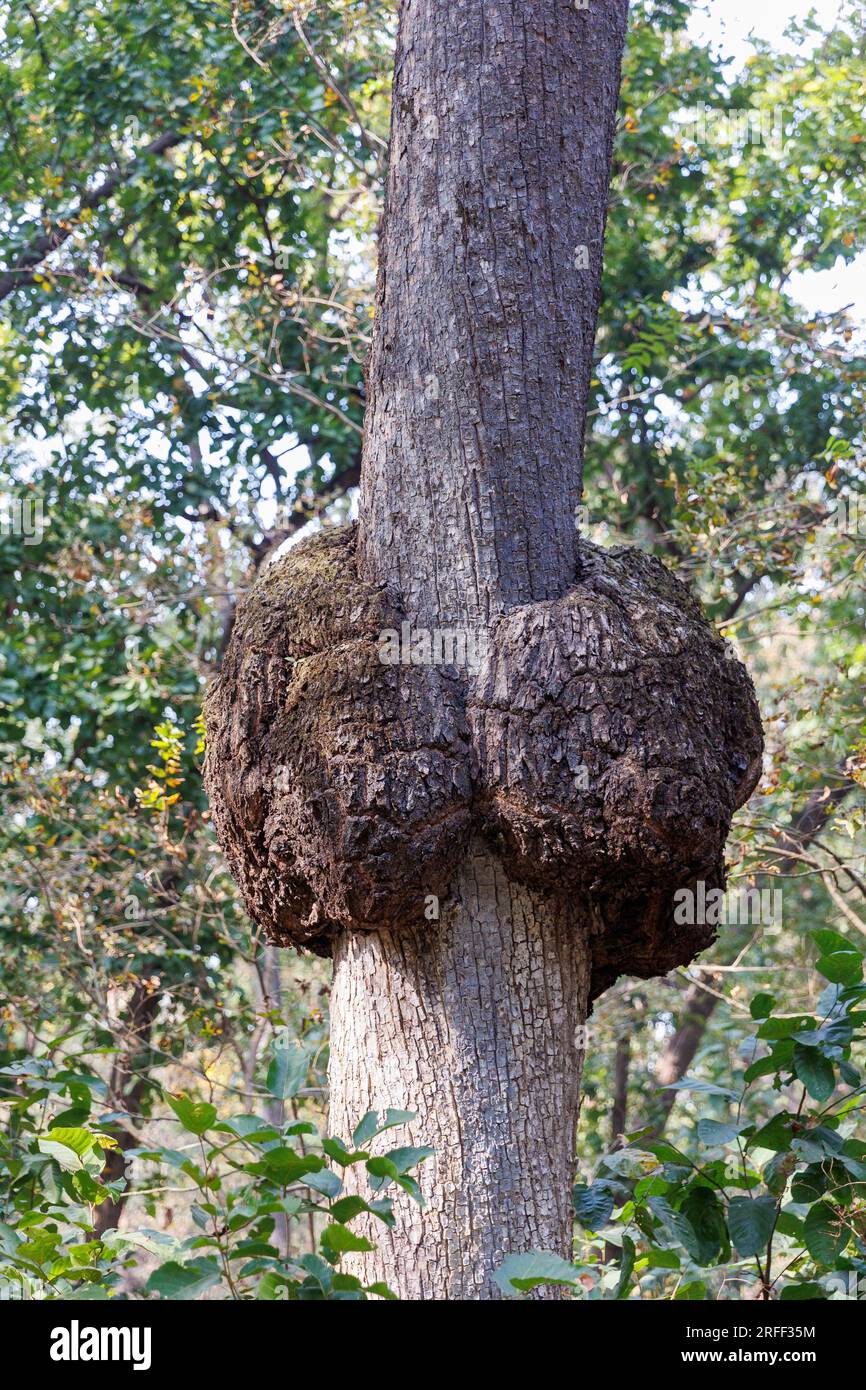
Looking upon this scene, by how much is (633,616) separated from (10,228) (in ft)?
22.0

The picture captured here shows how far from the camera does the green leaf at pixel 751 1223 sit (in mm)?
2213

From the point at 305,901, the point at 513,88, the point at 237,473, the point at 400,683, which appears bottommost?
the point at 305,901

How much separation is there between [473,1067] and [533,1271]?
19.0 inches

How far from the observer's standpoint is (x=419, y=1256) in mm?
2004

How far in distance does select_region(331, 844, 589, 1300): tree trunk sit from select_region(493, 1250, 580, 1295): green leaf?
1.27ft

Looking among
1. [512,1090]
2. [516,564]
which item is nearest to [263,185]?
[516,564]

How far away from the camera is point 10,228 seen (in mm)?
7668

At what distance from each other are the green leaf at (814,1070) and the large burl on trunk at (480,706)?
269 millimetres

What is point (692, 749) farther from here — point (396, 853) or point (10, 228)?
point (10, 228)

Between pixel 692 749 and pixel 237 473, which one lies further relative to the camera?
pixel 237 473

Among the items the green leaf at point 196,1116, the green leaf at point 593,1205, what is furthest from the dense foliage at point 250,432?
the green leaf at point 196,1116

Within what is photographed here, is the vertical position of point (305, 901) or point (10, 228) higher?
point (10, 228)
